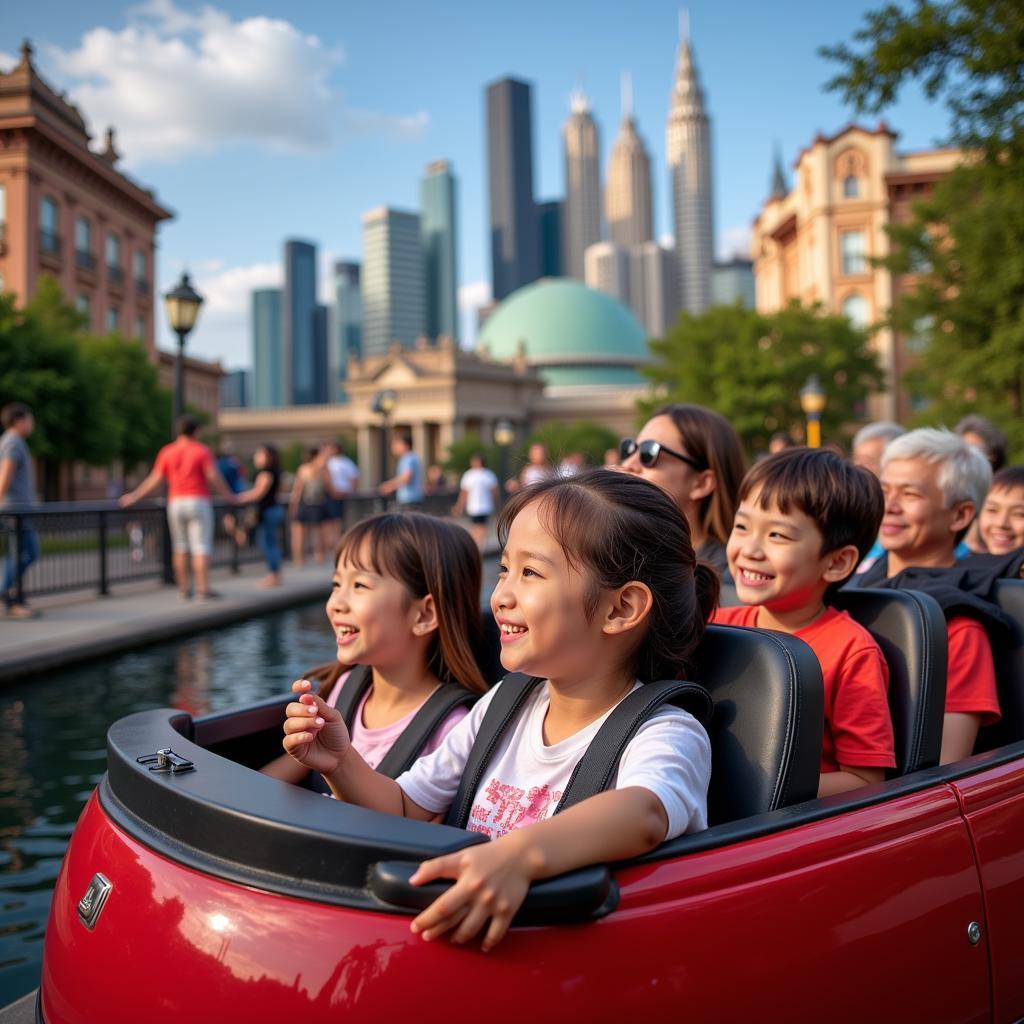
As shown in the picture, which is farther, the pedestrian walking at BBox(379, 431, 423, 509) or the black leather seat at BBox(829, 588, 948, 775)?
the pedestrian walking at BBox(379, 431, 423, 509)

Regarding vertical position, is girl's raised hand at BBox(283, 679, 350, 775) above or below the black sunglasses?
below

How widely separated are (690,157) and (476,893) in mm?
204891

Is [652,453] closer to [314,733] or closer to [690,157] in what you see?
[314,733]

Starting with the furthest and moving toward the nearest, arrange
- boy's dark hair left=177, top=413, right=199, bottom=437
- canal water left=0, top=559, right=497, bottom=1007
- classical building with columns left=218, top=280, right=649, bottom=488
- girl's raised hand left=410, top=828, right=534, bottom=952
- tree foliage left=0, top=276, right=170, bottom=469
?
1. classical building with columns left=218, top=280, right=649, bottom=488
2. tree foliage left=0, top=276, right=170, bottom=469
3. boy's dark hair left=177, top=413, right=199, bottom=437
4. canal water left=0, top=559, right=497, bottom=1007
5. girl's raised hand left=410, top=828, right=534, bottom=952

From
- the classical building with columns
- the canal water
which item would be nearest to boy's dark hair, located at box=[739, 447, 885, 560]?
the canal water

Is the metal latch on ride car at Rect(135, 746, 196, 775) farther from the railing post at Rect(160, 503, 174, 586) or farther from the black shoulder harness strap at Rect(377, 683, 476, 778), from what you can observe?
the railing post at Rect(160, 503, 174, 586)

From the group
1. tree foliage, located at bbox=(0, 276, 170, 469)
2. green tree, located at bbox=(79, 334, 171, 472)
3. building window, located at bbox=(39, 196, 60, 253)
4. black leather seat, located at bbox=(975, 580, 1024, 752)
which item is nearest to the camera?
black leather seat, located at bbox=(975, 580, 1024, 752)

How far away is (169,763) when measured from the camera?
1.71 metres

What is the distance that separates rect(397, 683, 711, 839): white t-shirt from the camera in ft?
5.44

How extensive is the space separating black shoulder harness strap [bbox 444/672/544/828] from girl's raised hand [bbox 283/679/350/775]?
0.94 feet

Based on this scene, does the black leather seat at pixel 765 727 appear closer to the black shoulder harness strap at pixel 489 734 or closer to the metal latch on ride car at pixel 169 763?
the black shoulder harness strap at pixel 489 734

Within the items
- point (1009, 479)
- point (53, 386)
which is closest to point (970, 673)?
point (1009, 479)

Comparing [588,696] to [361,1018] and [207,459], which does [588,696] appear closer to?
[361,1018]

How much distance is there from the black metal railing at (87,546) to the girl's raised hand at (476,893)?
24.1 ft
